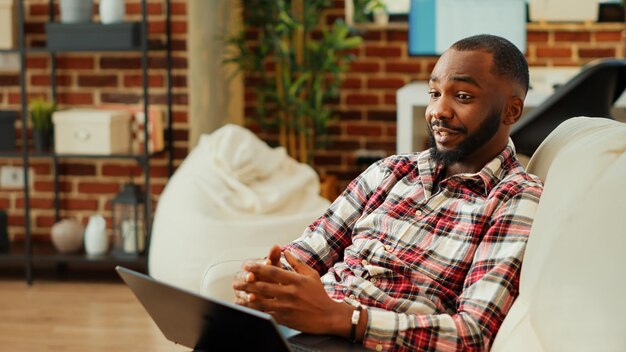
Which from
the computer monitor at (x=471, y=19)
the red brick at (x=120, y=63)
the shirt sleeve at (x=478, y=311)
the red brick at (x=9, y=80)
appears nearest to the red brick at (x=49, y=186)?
the red brick at (x=9, y=80)

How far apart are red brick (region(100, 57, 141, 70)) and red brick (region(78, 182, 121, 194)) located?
57 cm

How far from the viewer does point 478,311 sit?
1610 mm

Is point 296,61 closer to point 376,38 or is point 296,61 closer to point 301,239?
point 376,38

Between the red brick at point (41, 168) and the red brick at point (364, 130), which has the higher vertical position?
the red brick at point (364, 130)

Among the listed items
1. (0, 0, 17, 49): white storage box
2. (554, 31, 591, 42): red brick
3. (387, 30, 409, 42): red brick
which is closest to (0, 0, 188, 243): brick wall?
(0, 0, 17, 49): white storage box

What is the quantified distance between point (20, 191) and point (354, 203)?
10.1 feet

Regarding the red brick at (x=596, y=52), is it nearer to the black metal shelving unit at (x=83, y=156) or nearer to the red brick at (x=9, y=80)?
the black metal shelving unit at (x=83, y=156)

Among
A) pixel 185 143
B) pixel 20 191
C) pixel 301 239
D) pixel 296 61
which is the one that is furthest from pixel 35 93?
pixel 301 239

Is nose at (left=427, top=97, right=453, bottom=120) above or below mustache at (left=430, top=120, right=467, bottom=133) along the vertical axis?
above

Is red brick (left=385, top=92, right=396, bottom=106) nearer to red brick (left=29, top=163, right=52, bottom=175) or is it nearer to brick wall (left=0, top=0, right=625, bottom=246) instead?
brick wall (left=0, top=0, right=625, bottom=246)

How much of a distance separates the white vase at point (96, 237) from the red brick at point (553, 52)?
2.28m

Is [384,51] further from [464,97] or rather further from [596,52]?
[464,97]

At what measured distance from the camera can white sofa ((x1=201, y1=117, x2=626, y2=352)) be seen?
1.43 meters

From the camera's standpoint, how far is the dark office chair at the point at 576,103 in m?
2.65
